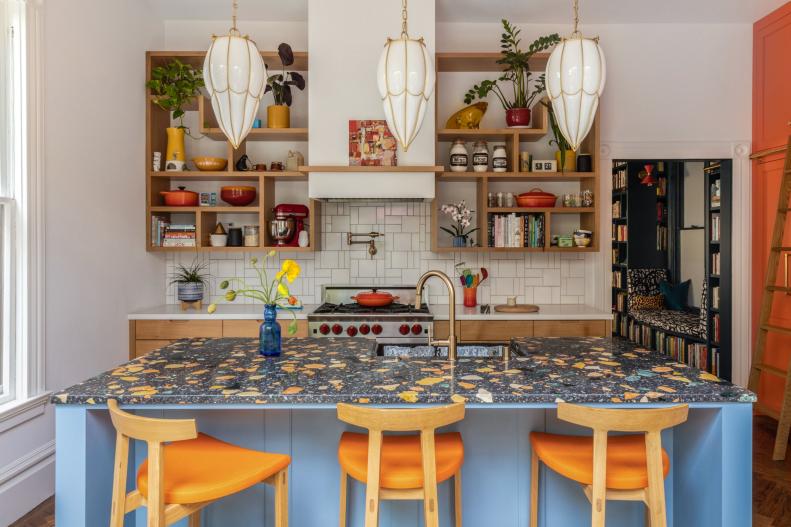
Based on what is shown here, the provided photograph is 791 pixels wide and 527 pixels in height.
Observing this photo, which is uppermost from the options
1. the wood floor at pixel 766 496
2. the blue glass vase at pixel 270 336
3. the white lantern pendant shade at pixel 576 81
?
the white lantern pendant shade at pixel 576 81

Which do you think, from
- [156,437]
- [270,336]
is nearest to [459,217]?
[270,336]

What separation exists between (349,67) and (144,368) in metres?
2.66

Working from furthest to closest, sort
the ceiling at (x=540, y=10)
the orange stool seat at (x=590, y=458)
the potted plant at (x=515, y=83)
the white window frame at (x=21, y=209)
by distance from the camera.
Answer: the ceiling at (x=540, y=10) → the potted plant at (x=515, y=83) → the white window frame at (x=21, y=209) → the orange stool seat at (x=590, y=458)

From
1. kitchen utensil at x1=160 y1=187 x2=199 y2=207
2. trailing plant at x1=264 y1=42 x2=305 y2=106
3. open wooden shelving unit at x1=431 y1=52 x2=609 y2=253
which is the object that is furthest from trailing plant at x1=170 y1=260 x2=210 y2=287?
open wooden shelving unit at x1=431 y1=52 x2=609 y2=253

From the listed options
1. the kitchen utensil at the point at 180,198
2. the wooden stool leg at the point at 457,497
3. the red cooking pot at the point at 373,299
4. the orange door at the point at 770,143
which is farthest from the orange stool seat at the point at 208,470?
the orange door at the point at 770,143

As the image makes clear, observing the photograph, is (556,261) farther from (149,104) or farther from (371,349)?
(149,104)

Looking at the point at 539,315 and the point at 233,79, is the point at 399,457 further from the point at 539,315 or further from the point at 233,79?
the point at 539,315

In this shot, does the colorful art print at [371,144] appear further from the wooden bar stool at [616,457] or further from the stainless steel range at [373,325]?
the wooden bar stool at [616,457]

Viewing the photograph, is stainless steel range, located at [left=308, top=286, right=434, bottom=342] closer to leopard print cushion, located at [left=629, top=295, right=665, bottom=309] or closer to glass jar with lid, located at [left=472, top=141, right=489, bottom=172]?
glass jar with lid, located at [left=472, top=141, right=489, bottom=172]

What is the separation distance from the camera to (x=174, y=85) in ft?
13.5

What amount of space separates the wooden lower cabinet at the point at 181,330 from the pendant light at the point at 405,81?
209cm

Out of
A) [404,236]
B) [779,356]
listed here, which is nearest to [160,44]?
[404,236]

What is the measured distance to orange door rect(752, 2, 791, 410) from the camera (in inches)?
159

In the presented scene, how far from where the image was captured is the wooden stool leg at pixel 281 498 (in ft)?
5.64
